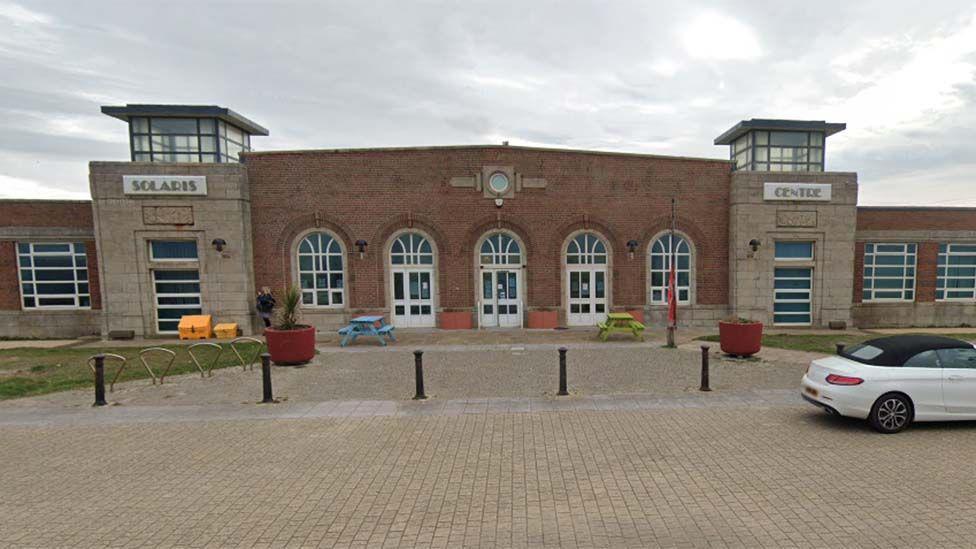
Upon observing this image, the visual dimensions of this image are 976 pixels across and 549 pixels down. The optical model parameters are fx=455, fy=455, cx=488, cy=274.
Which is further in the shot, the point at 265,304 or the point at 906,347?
the point at 265,304

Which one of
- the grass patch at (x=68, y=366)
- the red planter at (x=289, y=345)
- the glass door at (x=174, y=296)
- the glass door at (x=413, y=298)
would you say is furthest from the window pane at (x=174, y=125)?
the red planter at (x=289, y=345)

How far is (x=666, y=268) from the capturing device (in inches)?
680

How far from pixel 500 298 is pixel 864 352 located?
11417 mm

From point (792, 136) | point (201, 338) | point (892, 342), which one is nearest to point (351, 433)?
point (892, 342)

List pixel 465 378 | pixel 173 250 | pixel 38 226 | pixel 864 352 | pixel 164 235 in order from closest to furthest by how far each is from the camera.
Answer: pixel 864 352
pixel 465 378
pixel 164 235
pixel 173 250
pixel 38 226

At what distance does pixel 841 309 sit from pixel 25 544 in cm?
2175

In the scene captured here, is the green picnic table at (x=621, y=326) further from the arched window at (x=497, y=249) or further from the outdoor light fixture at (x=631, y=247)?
the arched window at (x=497, y=249)

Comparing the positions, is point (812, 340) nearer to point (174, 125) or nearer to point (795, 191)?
point (795, 191)

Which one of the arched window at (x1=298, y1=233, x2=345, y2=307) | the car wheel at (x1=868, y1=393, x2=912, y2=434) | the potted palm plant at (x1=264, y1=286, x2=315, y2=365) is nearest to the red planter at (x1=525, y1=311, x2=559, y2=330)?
the arched window at (x1=298, y1=233, x2=345, y2=307)

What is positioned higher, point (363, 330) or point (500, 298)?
point (500, 298)

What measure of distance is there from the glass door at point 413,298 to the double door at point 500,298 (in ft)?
6.51

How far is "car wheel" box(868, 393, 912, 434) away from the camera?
6.26 m

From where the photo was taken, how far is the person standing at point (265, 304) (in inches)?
605

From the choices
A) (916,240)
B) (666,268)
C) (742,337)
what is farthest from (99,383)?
(916,240)
